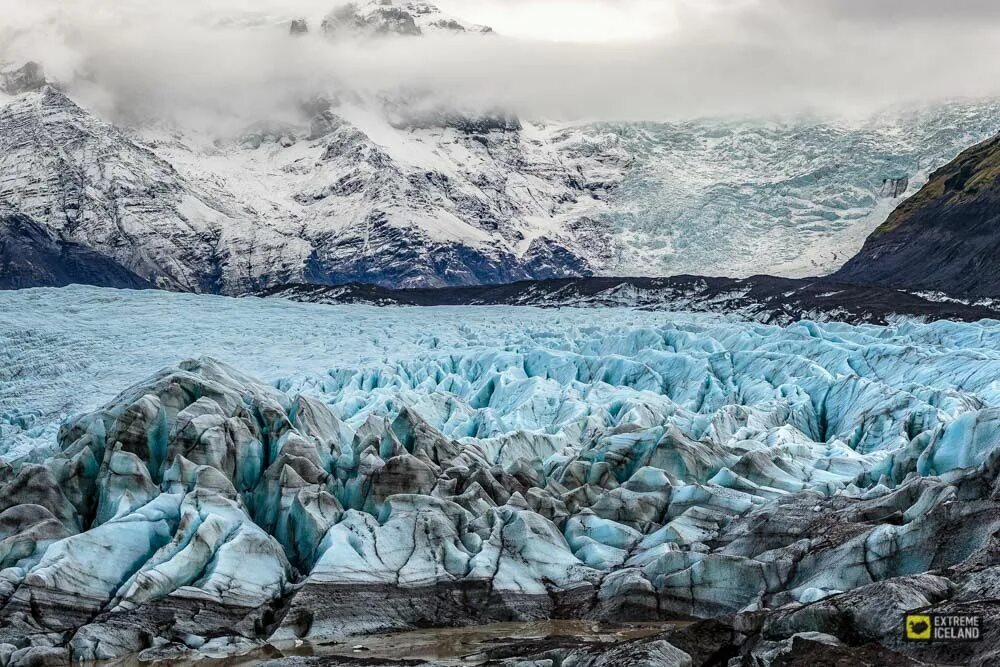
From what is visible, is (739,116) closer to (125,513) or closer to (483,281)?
(483,281)

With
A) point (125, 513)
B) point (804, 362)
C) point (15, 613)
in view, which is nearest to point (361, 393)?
point (804, 362)

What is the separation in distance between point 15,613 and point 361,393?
1013 inches

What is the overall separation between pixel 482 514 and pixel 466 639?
5515 millimetres

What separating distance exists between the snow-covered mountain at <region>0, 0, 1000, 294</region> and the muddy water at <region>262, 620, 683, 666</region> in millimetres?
108408

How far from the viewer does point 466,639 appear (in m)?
24.8

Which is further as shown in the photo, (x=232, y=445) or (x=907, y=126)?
(x=907, y=126)

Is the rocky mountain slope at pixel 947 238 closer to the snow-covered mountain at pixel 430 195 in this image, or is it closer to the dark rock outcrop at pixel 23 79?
the snow-covered mountain at pixel 430 195

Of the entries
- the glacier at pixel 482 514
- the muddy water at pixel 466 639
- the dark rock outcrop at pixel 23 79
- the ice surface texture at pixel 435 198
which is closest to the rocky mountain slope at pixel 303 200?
the ice surface texture at pixel 435 198

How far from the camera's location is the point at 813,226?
5773 inches

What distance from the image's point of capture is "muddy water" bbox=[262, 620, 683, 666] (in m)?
23.3

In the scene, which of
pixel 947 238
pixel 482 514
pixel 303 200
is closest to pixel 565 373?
pixel 482 514

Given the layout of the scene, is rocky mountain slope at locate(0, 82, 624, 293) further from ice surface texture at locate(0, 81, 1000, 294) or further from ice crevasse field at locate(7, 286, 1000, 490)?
ice crevasse field at locate(7, 286, 1000, 490)

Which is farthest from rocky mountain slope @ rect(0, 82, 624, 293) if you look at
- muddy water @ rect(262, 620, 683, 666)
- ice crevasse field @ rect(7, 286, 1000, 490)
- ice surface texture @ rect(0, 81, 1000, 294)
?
muddy water @ rect(262, 620, 683, 666)

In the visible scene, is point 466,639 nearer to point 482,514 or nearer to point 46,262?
point 482,514
